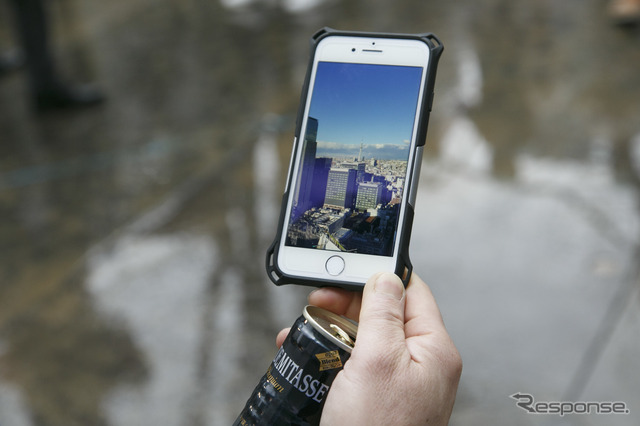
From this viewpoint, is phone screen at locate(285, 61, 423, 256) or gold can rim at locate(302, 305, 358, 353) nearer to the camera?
gold can rim at locate(302, 305, 358, 353)

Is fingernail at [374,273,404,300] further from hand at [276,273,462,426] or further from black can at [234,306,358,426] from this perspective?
black can at [234,306,358,426]

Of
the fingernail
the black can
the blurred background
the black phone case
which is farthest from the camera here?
the blurred background

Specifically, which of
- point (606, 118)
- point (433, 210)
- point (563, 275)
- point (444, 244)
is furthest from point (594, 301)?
point (606, 118)

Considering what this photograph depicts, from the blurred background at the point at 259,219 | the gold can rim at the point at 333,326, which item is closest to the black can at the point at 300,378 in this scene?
the gold can rim at the point at 333,326

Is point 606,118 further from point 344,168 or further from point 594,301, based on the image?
point 344,168

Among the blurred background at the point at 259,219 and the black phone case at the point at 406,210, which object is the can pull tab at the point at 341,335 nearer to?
the black phone case at the point at 406,210

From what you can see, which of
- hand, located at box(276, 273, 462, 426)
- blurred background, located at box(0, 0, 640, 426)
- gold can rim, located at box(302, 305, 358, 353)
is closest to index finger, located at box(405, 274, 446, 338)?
hand, located at box(276, 273, 462, 426)

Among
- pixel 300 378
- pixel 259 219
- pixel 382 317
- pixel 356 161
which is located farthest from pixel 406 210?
pixel 259 219
